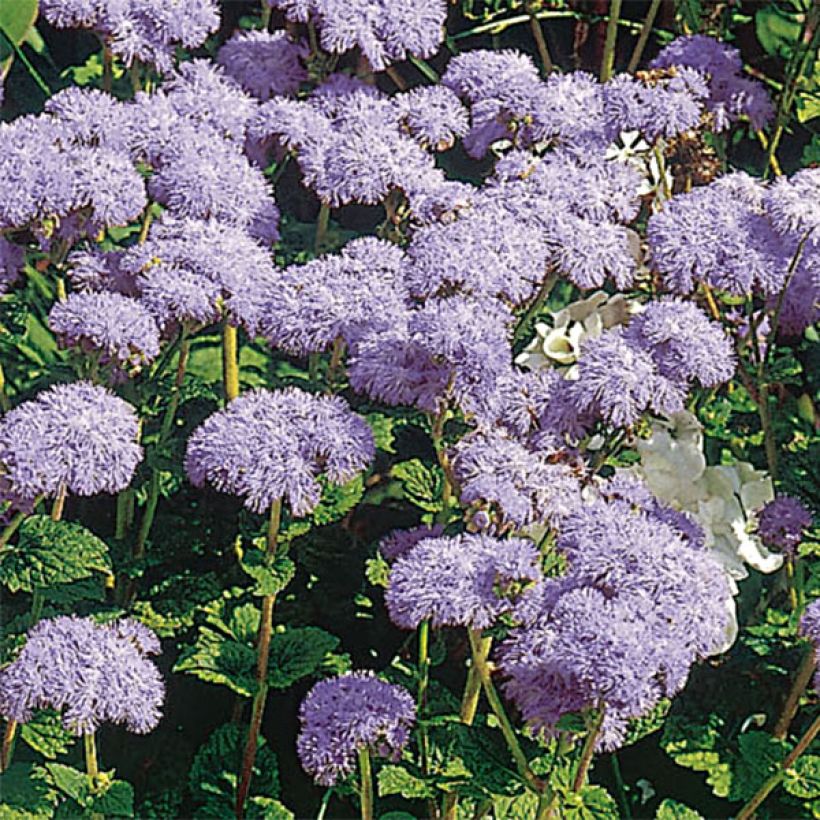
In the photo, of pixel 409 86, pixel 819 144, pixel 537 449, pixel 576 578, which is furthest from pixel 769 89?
pixel 576 578

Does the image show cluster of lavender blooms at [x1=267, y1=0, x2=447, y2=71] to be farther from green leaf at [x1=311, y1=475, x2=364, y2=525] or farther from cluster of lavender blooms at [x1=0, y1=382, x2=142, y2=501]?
cluster of lavender blooms at [x1=0, y1=382, x2=142, y2=501]

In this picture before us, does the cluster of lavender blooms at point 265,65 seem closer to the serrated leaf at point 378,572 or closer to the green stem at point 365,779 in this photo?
the serrated leaf at point 378,572

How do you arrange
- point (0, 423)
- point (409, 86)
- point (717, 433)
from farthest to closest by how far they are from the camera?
point (409, 86)
point (717, 433)
point (0, 423)

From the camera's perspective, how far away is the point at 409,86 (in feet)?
12.5

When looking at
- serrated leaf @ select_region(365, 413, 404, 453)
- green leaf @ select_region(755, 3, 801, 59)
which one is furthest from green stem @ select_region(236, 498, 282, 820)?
green leaf @ select_region(755, 3, 801, 59)

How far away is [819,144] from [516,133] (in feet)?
2.98

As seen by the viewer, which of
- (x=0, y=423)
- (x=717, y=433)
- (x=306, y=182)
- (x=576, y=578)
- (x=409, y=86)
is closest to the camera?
(x=576, y=578)

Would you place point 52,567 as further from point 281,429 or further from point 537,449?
point 537,449

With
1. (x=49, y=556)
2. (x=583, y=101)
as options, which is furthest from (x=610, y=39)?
(x=49, y=556)

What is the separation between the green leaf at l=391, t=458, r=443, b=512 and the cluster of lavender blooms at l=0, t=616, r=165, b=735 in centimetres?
56

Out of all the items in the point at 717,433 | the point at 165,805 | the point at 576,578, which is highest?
the point at 576,578

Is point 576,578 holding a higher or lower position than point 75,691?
higher

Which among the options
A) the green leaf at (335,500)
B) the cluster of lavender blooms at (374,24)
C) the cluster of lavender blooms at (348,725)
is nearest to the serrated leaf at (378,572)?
the green leaf at (335,500)

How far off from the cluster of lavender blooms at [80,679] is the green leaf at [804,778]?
1031mm
